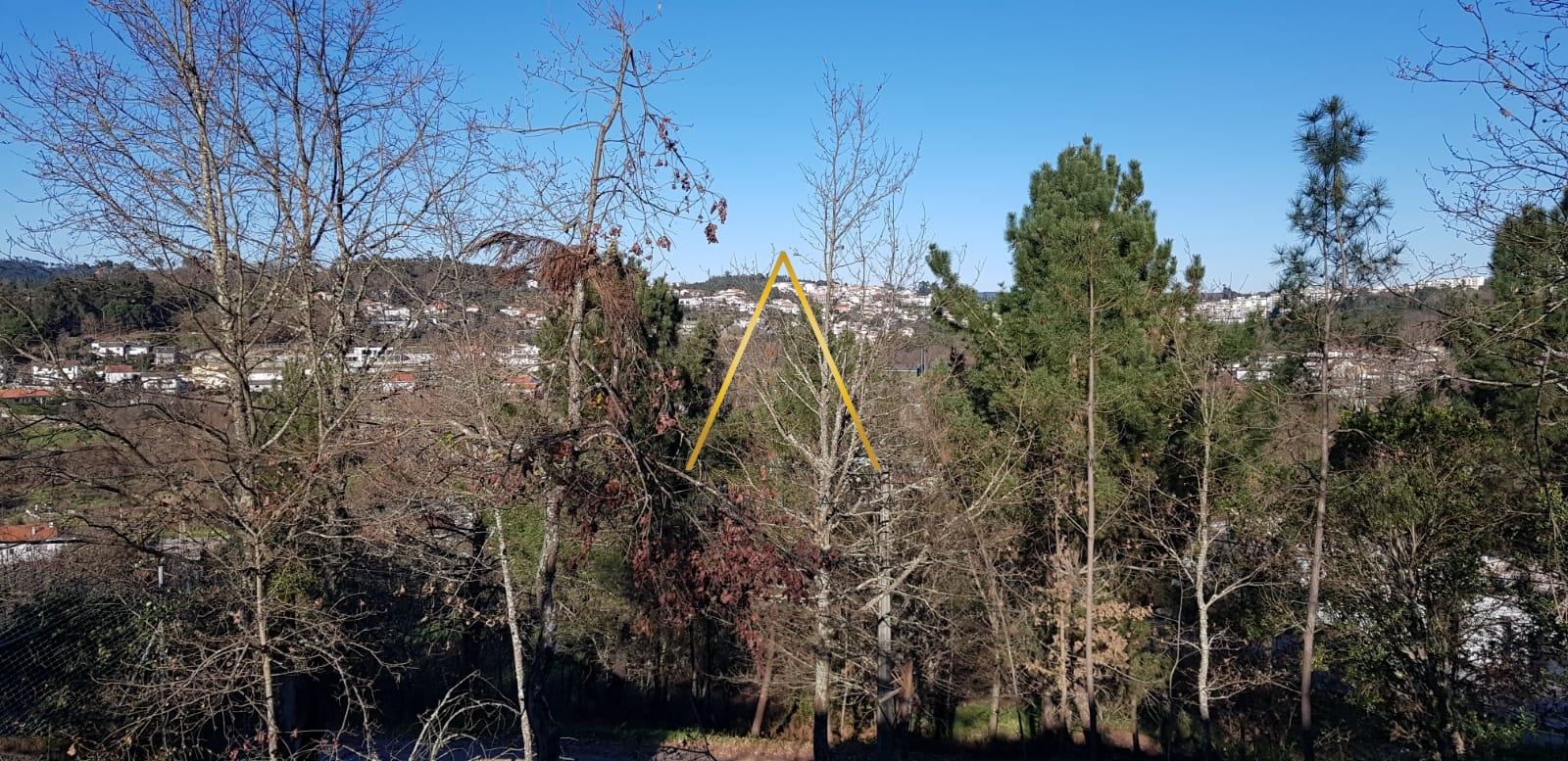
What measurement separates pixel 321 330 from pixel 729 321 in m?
4.93

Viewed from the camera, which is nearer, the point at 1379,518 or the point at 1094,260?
the point at 1379,518

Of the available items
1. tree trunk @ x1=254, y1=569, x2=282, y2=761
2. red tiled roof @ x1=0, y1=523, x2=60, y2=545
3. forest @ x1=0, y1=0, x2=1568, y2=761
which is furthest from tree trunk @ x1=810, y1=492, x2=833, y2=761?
red tiled roof @ x1=0, y1=523, x2=60, y2=545

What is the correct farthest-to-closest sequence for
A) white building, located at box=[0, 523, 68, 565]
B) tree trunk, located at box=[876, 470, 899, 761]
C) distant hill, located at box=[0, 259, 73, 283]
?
tree trunk, located at box=[876, 470, 899, 761] < white building, located at box=[0, 523, 68, 565] < distant hill, located at box=[0, 259, 73, 283]

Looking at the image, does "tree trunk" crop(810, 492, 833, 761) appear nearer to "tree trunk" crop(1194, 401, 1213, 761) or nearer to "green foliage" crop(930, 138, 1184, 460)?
"green foliage" crop(930, 138, 1184, 460)

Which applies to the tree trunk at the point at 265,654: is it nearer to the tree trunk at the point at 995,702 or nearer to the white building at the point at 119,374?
the white building at the point at 119,374

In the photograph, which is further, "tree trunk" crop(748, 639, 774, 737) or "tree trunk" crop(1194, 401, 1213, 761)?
"tree trunk" crop(748, 639, 774, 737)

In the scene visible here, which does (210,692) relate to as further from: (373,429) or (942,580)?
(942,580)

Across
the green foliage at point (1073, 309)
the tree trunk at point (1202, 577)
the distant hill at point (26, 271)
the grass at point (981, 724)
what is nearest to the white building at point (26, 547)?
the distant hill at point (26, 271)

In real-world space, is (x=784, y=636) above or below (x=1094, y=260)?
below

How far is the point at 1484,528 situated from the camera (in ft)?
35.6

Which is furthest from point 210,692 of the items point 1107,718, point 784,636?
point 1107,718

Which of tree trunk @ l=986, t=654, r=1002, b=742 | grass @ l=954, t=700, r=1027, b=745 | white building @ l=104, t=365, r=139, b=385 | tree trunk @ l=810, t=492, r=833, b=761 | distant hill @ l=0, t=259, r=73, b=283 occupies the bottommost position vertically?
grass @ l=954, t=700, r=1027, b=745

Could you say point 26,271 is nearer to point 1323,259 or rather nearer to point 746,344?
point 746,344

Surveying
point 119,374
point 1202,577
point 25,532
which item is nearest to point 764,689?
point 1202,577
